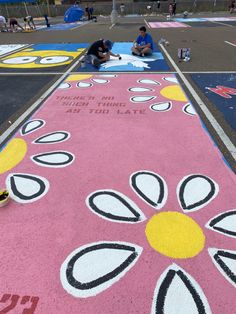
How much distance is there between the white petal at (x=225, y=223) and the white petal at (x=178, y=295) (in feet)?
2.38

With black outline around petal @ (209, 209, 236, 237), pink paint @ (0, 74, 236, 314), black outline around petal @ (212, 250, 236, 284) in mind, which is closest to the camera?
pink paint @ (0, 74, 236, 314)

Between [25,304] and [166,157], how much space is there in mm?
2871

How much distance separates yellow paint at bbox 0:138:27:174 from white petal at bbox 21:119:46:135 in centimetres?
34

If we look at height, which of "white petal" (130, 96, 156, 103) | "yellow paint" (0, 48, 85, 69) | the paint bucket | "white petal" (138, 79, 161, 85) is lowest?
"yellow paint" (0, 48, 85, 69)

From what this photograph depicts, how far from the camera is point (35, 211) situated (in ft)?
10.8

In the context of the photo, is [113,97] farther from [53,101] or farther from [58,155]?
[58,155]

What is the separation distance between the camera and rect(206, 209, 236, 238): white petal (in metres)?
2.98

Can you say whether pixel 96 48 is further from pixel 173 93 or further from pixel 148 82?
pixel 173 93

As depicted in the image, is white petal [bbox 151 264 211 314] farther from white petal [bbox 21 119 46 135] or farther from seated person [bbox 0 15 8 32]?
seated person [bbox 0 15 8 32]

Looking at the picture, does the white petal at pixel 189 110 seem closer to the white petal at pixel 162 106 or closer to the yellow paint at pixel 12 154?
the white petal at pixel 162 106

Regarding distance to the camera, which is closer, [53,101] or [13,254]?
[13,254]

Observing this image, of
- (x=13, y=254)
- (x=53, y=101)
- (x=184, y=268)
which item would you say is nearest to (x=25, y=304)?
(x=13, y=254)

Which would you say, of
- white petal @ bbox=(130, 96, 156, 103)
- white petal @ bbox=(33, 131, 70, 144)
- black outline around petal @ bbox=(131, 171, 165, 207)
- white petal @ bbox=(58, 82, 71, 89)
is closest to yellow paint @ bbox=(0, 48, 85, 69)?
white petal @ bbox=(58, 82, 71, 89)

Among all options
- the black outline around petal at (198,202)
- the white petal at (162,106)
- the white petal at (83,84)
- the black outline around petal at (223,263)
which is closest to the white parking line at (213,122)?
the white petal at (162,106)
